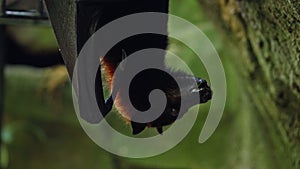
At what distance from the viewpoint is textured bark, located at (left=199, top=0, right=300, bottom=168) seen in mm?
784

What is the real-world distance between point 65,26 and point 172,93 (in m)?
0.18

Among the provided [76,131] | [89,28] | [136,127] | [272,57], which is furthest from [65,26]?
[76,131]

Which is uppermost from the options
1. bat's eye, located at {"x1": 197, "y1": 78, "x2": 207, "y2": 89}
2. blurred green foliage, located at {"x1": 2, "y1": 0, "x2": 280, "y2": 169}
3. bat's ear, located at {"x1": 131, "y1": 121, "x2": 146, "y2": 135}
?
bat's eye, located at {"x1": 197, "y1": 78, "x2": 207, "y2": 89}

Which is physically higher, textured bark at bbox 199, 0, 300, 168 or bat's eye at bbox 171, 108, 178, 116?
textured bark at bbox 199, 0, 300, 168

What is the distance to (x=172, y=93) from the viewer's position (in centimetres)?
75

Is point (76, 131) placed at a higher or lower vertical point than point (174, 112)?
lower

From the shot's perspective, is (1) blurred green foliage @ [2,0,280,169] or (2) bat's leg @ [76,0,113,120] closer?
(2) bat's leg @ [76,0,113,120]

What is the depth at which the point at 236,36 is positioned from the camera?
115 cm

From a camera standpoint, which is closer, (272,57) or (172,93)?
(172,93)

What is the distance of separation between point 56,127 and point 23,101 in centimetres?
16

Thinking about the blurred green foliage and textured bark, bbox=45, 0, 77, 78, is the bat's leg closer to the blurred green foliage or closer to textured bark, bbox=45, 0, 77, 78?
textured bark, bbox=45, 0, 77, 78

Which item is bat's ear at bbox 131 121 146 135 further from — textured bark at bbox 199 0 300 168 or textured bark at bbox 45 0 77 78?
textured bark at bbox 199 0 300 168

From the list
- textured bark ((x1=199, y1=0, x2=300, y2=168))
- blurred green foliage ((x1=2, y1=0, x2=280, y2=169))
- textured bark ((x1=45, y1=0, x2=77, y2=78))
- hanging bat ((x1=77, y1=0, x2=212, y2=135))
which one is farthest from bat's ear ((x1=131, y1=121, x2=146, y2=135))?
blurred green foliage ((x1=2, y1=0, x2=280, y2=169))

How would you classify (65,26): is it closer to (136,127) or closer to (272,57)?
(136,127)
